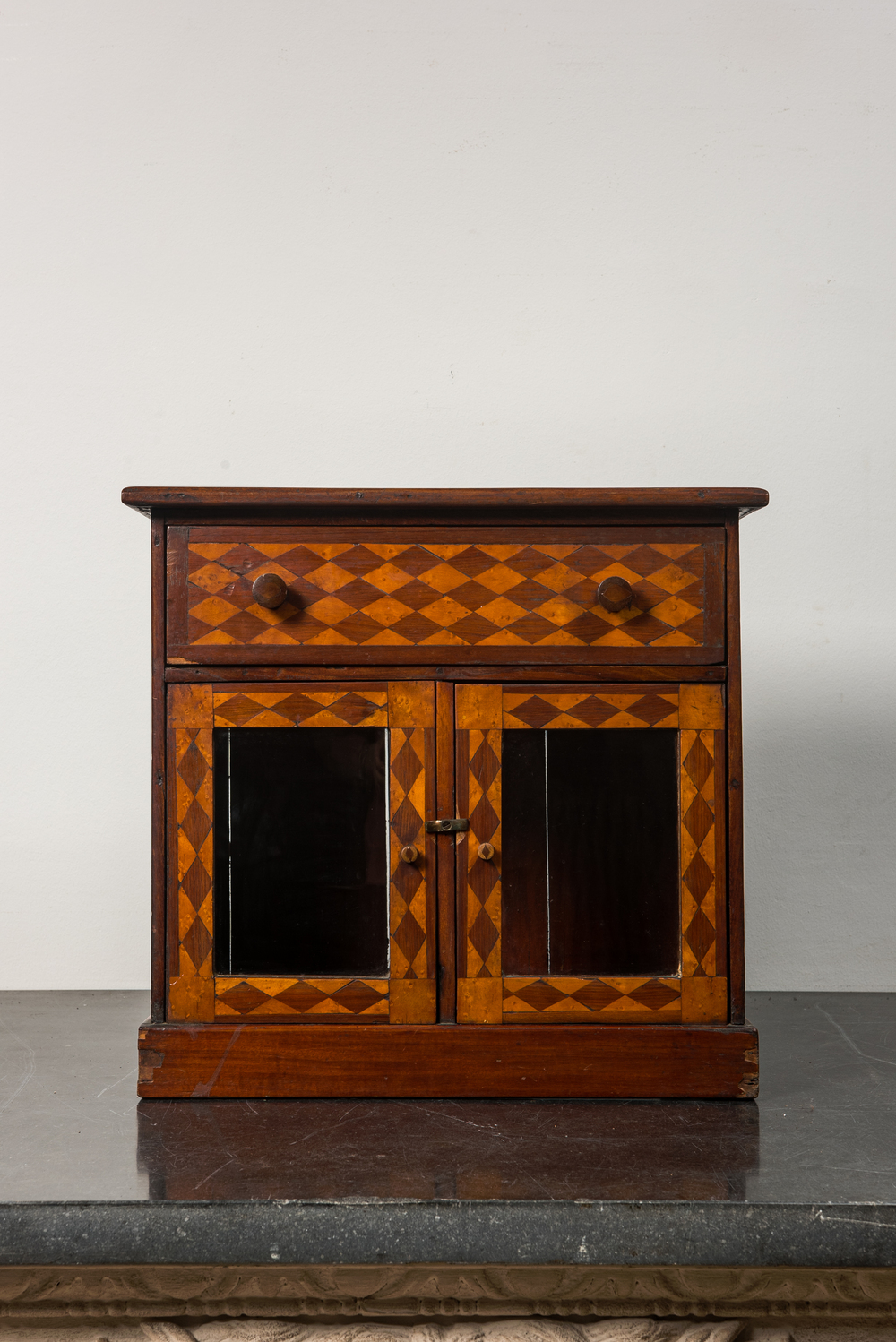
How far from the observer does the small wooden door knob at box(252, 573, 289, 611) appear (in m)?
1.29

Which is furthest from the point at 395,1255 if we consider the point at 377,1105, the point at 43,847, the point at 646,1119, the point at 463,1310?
the point at 43,847

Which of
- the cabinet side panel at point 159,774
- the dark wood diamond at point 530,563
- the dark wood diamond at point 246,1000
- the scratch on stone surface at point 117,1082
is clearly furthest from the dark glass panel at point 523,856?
the scratch on stone surface at point 117,1082

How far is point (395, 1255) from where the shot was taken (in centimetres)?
104

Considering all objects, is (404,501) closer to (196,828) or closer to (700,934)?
(196,828)

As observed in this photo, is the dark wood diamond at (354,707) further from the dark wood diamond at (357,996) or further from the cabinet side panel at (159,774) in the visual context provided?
the dark wood diamond at (357,996)

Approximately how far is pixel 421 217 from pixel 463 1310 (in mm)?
1807

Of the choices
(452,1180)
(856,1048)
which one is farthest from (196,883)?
(856,1048)

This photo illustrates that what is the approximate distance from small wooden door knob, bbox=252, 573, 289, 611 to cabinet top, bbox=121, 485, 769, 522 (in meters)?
0.10

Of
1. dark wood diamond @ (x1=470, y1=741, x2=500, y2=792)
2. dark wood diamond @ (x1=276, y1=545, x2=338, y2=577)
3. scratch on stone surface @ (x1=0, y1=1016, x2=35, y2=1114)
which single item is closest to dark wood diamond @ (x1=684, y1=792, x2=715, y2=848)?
dark wood diamond @ (x1=470, y1=741, x2=500, y2=792)

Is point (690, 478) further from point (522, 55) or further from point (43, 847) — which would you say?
point (43, 847)

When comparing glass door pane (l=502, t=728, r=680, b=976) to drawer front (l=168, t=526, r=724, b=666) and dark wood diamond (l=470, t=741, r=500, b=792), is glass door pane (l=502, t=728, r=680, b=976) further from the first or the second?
drawer front (l=168, t=526, r=724, b=666)

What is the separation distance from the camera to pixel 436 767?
4.40 feet

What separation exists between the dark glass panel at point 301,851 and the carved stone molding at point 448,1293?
35cm

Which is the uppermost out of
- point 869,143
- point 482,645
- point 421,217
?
point 869,143
